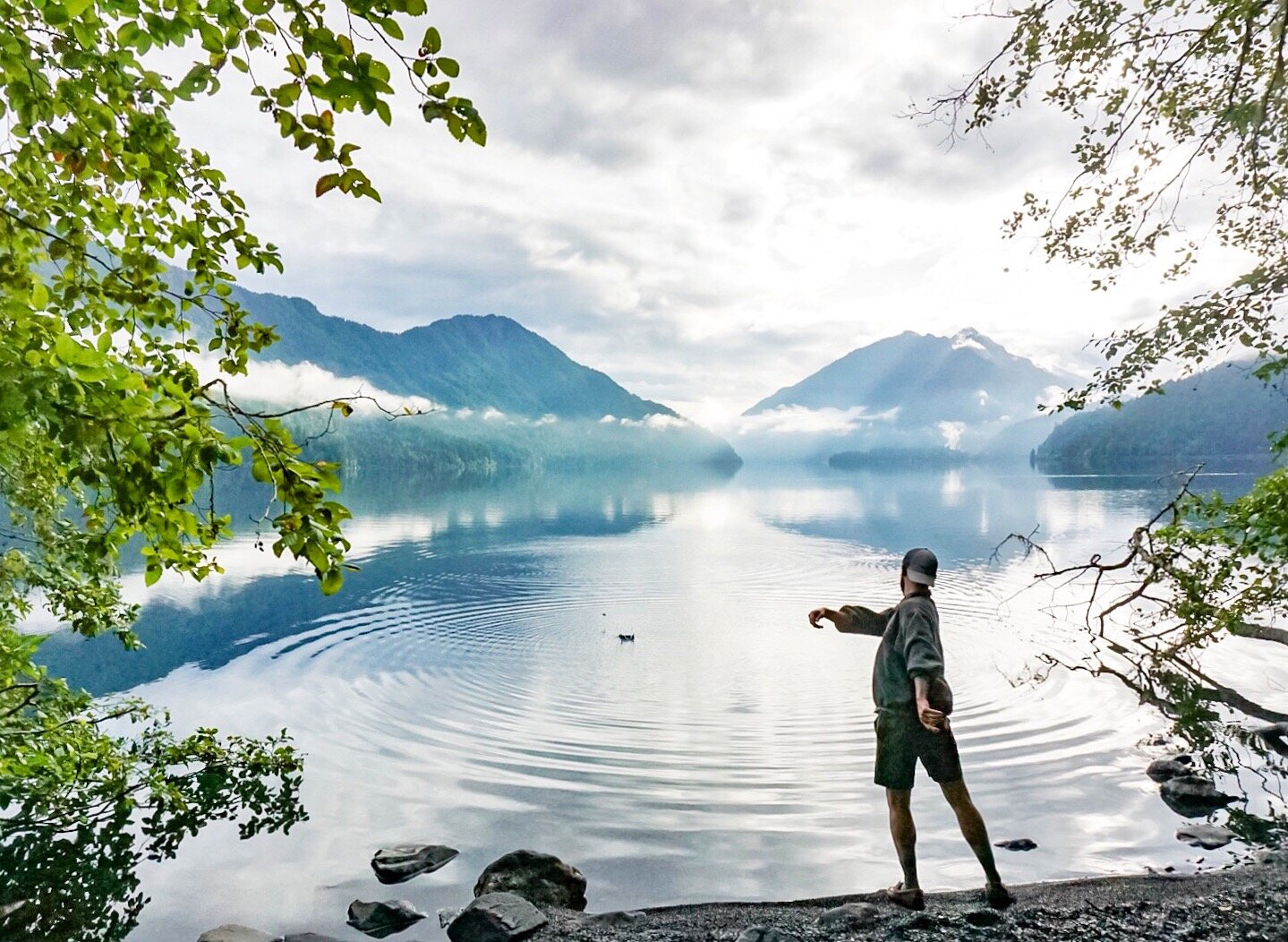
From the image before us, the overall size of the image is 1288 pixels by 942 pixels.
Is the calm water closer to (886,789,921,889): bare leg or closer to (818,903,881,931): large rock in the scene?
(818,903,881,931): large rock

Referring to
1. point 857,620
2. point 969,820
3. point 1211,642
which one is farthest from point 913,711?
point 1211,642

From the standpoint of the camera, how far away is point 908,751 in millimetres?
8414

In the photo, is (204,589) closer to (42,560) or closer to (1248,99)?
(42,560)

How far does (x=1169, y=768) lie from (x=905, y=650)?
11.7 metres

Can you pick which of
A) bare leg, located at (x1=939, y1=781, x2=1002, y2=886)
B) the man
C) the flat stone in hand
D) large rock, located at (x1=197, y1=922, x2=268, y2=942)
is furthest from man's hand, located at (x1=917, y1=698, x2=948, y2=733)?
large rock, located at (x1=197, y1=922, x2=268, y2=942)

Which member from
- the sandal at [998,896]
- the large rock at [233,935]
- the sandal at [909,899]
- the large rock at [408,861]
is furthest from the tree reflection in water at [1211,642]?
the large rock at [233,935]

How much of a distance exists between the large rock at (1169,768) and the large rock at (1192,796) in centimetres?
55

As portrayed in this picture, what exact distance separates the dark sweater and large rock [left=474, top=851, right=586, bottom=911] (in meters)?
5.93

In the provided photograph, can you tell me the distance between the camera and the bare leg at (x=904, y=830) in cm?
861

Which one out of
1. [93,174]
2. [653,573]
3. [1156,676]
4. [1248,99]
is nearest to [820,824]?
[1156,676]

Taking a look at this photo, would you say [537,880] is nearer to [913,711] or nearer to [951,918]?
[951,918]

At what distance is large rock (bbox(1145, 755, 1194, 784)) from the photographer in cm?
1502

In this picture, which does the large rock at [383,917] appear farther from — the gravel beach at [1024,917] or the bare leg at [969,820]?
the bare leg at [969,820]

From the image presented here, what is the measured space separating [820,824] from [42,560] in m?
13.7
